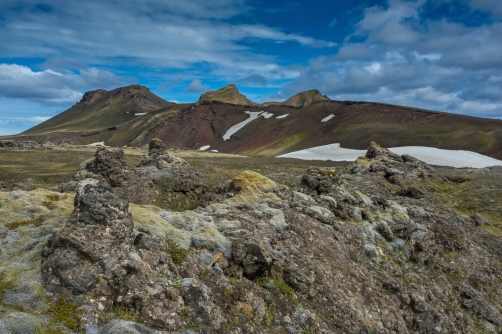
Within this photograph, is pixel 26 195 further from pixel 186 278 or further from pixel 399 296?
pixel 399 296

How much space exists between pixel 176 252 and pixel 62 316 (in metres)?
4.57

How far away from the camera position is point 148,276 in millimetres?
11062

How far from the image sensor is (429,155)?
71875 millimetres

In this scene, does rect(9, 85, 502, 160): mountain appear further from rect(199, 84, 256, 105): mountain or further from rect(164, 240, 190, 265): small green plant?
rect(164, 240, 190, 265): small green plant

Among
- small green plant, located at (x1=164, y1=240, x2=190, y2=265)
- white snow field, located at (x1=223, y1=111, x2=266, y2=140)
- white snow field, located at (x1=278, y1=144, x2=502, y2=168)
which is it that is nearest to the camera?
small green plant, located at (x1=164, y1=240, x2=190, y2=265)

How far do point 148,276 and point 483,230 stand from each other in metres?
26.6

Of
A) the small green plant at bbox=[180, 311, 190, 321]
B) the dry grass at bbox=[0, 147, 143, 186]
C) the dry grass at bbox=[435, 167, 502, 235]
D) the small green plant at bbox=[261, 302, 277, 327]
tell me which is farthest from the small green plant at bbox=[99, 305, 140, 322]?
the dry grass at bbox=[0, 147, 143, 186]

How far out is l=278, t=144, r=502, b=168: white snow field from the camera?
6547cm

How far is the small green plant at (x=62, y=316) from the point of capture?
28.4 feet

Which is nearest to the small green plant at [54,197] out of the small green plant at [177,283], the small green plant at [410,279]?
the small green plant at [177,283]

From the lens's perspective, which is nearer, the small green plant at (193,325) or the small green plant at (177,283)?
the small green plant at (193,325)

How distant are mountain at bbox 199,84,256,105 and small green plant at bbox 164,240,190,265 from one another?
170334 mm

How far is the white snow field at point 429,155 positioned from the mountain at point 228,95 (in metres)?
98.2

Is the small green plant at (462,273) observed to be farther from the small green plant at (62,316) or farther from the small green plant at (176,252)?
the small green plant at (62,316)
